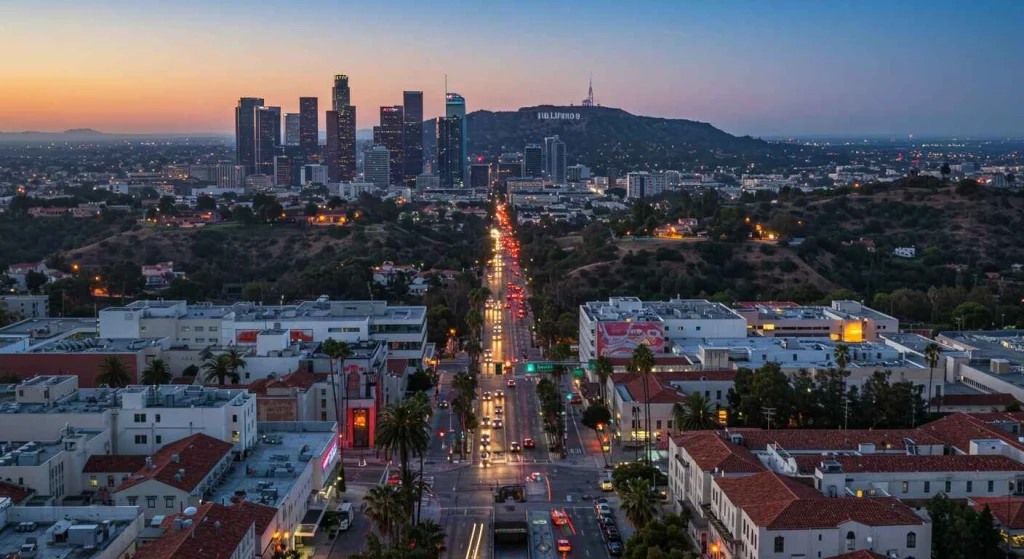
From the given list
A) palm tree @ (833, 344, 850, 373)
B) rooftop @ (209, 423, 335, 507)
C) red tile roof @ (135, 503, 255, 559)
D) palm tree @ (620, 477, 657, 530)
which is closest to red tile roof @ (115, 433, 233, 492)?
rooftop @ (209, 423, 335, 507)

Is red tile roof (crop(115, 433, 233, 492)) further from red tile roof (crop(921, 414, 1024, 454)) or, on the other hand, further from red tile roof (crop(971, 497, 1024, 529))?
red tile roof (crop(921, 414, 1024, 454))

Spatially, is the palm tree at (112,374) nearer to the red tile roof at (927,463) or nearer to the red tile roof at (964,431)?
the red tile roof at (927,463)

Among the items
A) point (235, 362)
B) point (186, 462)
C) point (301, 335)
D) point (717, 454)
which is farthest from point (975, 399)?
point (186, 462)

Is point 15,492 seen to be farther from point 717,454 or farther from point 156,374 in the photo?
point 717,454

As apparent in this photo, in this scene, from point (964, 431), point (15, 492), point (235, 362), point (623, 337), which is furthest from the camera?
point (623, 337)

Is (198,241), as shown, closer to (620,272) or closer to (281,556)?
(620,272)

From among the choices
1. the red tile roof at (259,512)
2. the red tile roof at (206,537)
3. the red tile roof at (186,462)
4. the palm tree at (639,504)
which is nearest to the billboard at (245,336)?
the red tile roof at (186,462)
